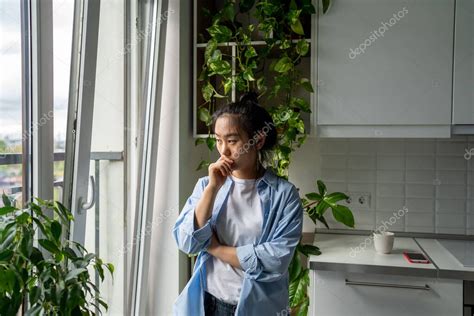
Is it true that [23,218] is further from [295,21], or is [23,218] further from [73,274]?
[295,21]

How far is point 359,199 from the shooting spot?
2.20 m

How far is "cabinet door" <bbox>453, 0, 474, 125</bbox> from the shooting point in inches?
71.3

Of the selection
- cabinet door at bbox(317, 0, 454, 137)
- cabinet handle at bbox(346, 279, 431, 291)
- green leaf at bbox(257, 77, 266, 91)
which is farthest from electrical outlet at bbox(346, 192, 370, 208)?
green leaf at bbox(257, 77, 266, 91)

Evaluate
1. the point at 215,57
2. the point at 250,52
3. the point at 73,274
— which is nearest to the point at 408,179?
the point at 250,52

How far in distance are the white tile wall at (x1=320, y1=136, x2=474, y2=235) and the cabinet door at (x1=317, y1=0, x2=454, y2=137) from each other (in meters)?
0.30

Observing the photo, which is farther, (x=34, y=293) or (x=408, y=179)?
(x=408, y=179)

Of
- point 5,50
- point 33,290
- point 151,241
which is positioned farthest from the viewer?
point 151,241

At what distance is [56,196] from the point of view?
1.33 meters

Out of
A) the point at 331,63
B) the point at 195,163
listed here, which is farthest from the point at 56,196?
the point at 331,63

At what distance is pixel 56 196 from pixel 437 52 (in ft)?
5.65

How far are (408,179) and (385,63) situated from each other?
0.66 metres

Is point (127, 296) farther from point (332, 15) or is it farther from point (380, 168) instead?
point (332, 15)

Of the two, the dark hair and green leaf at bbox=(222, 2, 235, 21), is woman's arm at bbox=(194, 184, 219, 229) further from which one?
green leaf at bbox=(222, 2, 235, 21)

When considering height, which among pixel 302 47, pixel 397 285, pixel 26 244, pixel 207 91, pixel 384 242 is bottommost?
pixel 397 285
